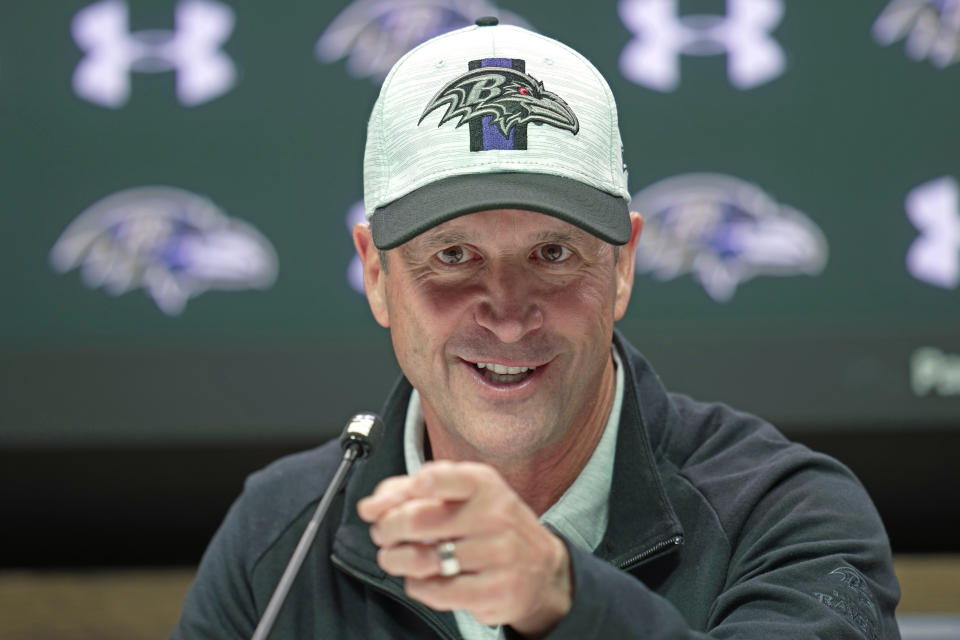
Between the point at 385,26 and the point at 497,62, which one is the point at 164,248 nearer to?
the point at 385,26

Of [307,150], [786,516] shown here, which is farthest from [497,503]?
[307,150]

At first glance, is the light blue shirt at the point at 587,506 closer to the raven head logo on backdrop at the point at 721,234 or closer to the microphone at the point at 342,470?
the microphone at the point at 342,470

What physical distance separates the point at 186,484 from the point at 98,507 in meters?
0.23

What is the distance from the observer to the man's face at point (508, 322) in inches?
49.7

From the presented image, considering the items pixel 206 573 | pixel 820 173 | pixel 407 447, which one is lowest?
pixel 206 573

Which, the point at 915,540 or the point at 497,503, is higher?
the point at 497,503

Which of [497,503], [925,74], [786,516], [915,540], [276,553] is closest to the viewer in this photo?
[497,503]

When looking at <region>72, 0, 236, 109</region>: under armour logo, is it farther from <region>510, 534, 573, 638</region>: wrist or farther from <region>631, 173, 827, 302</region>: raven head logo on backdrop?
<region>510, 534, 573, 638</region>: wrist

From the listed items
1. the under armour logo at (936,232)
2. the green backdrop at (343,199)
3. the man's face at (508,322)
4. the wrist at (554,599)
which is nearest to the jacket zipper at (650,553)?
the man's face at (508,322)

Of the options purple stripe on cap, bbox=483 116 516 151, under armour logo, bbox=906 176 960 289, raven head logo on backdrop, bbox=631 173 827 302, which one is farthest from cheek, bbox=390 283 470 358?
under armour logo, bbox=906 176 960 289

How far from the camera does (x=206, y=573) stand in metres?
1.45

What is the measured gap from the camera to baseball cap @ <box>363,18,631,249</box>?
4.07 ft

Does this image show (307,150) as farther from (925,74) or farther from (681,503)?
(681,503)

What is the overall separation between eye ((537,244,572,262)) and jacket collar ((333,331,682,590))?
0.19 metres
